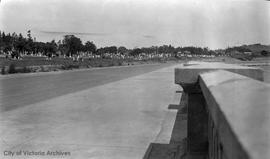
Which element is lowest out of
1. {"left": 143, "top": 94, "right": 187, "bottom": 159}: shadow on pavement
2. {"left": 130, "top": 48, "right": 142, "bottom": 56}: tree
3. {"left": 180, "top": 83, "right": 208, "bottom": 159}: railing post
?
{"left": 143, "top": 94, "right": 187, "bottom": 159}: shadow on pavement

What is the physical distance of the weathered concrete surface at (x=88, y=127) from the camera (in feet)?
17.2

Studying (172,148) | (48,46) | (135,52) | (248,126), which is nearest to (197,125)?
(172,148)

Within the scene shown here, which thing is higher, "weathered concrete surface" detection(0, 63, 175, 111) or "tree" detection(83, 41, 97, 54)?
"tree" detection(83, 41, 97, 54)

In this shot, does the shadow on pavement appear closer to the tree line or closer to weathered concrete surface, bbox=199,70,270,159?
weathered concrete surface, bbox=199,70,270,159

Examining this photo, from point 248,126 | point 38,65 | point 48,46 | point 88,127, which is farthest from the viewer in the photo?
point 48,46

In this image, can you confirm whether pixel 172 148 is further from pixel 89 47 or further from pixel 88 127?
pixel 89 47

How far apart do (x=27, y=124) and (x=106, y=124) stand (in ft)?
5.68

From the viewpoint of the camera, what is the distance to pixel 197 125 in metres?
4.31

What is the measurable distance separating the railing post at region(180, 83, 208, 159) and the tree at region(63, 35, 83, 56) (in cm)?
9756

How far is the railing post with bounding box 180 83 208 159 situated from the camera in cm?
429

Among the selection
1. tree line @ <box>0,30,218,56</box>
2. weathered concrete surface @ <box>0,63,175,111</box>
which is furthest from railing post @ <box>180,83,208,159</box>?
tree line @ <box>0,30,218,56</box>

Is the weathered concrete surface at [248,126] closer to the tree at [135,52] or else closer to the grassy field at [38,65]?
the grassy field at [38,65]

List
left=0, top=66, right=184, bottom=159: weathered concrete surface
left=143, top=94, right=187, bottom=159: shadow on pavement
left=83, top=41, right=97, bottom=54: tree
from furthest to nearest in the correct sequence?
left=83, top=41, right=97, bottom=54: tree, left=0, top=66, right=184, bottom=159: weathered concrete surface, left=143, top=94, right=187, bottom=159: shadow on pavement

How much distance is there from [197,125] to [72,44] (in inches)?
3874
